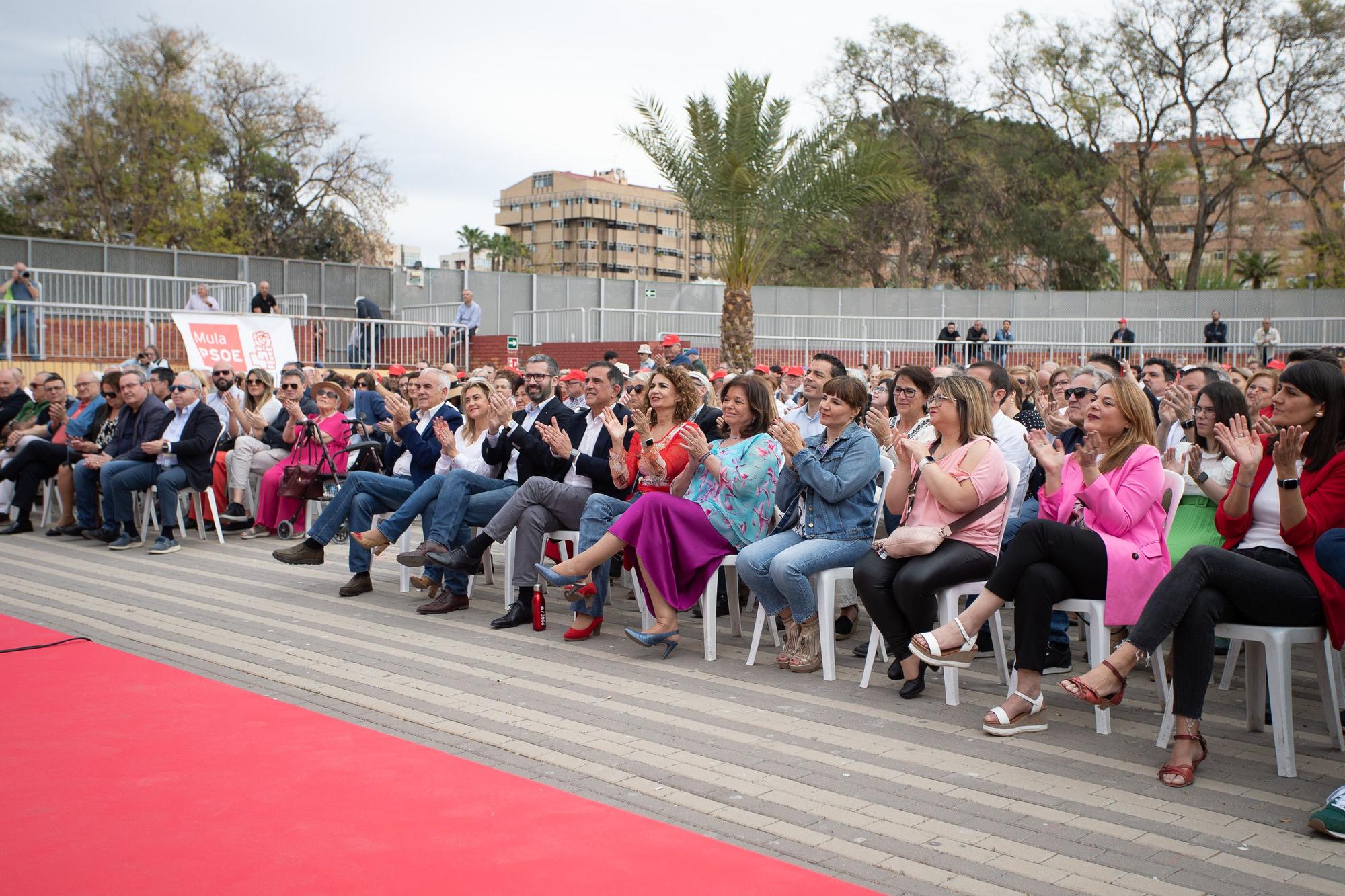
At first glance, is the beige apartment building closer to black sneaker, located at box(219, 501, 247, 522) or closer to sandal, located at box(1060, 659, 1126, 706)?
black sneaker, located at box(219, 501, 247, 522)

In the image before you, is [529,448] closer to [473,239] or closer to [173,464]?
[173,464]

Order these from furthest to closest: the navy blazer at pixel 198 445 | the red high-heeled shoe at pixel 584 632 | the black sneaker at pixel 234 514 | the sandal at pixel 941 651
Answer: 1. the black sneaker at pixel 234 514
2. the navy blazer at pixel 198 445
3. the red high-heeled shoe at pixel 584 632
4. the sandal at pixel 941 651

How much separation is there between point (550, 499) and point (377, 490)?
1777 mm

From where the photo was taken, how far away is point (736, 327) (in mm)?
22234

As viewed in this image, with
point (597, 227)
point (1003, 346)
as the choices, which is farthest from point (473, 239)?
point (1003, 346)

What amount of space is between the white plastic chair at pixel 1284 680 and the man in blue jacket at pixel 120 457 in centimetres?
892

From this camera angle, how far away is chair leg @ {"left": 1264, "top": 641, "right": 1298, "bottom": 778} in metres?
4.47

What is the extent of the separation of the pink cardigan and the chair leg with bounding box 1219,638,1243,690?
105 centimetres

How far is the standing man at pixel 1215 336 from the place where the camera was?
24.5 meters

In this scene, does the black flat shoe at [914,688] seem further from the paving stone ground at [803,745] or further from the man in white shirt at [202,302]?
the man in white shirt at [202,302]

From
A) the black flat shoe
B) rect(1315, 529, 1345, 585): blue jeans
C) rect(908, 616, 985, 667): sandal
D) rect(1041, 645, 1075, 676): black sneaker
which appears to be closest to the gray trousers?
the black flat shoe

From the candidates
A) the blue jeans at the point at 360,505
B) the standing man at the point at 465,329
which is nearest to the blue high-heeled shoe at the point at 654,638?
the blue jeans at the point at 360,505

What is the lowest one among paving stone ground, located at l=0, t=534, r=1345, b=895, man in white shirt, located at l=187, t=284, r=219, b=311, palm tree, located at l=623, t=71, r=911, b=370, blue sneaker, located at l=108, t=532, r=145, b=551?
paving stone ground, located at l=0, t=534, r=1345, b=895

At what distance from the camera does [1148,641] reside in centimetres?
454
